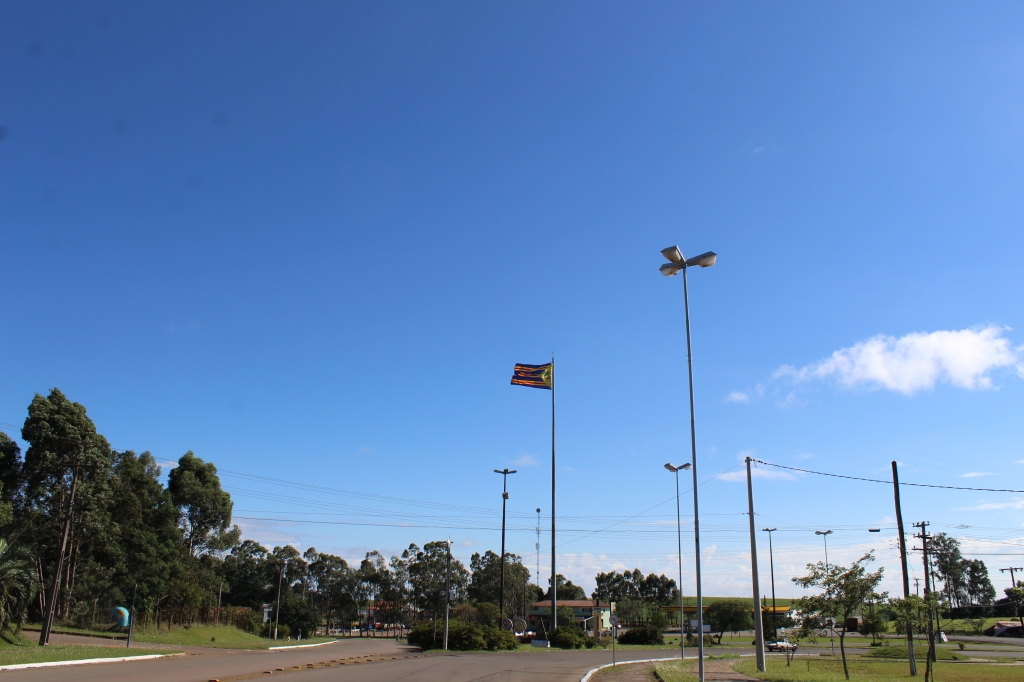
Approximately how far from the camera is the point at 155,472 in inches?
2474

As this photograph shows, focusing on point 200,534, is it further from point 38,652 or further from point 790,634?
point 790,634

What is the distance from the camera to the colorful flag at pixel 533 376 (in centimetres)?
3988

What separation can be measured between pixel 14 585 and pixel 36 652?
244 inches

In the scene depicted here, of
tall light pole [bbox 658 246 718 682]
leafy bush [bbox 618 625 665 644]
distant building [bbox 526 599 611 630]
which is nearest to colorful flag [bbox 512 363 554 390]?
tall light pole [bbox 658 246 718 682]

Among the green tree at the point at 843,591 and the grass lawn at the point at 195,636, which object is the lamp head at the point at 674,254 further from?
the grass lawn at the point at 195,636

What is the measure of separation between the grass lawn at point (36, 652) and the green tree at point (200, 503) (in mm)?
29958

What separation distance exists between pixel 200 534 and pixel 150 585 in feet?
46.5

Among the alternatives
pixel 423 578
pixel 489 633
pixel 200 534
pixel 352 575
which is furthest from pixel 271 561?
pixel 489 633

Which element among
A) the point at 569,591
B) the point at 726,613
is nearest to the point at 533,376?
the point at 726,613

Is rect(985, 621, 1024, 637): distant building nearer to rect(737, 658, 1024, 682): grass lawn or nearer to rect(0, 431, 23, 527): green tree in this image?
rect(737, 658, 1024, 682): grass lawn

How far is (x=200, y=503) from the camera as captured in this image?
6538cm

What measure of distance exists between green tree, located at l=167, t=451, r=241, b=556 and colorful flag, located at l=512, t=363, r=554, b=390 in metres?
41.1

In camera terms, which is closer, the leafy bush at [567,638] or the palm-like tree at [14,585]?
the palm-like tree at [14,585]

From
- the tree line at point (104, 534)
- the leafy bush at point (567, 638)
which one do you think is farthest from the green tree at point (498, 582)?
the leafy bush at point (567, 638)
